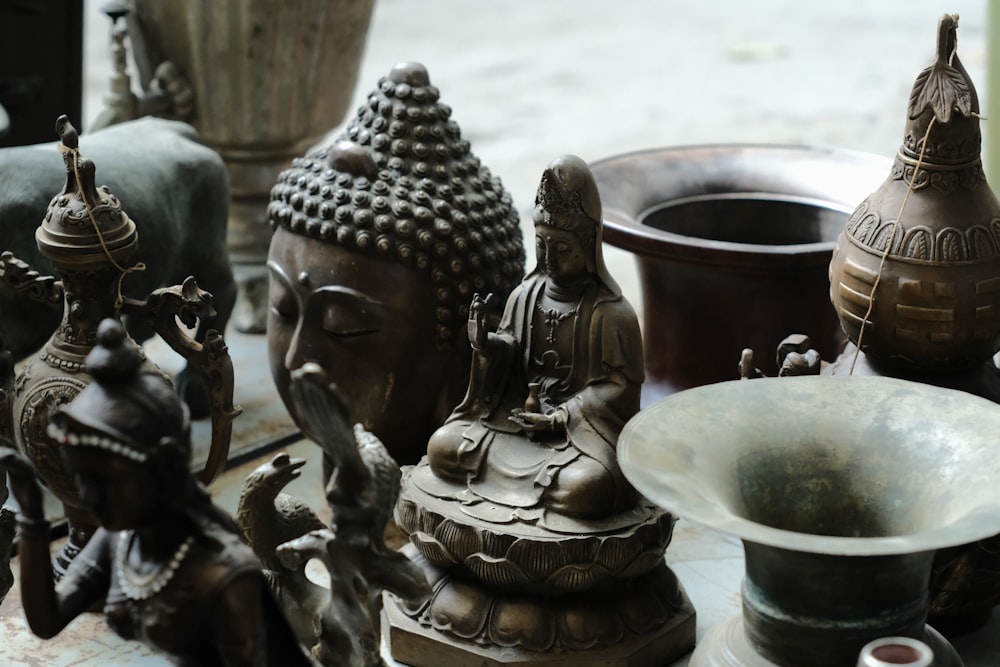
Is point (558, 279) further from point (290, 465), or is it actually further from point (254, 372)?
point (254, 372)

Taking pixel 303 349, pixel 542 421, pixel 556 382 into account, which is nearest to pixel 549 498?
pixel 542 421

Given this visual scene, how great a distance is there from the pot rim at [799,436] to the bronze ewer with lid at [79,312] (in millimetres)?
969

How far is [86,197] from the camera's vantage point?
3.21m

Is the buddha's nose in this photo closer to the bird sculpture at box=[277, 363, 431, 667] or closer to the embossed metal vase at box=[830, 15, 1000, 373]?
the bird sculpture at box=[277, 363, 431, 667]

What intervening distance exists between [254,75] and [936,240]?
2.59 metres

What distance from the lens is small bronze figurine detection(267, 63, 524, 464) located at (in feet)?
12.0

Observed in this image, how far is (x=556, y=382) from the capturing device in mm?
3350

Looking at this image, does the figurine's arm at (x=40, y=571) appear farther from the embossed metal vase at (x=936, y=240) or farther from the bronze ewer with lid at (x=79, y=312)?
the embossed metal vase at (x=936, y=240)

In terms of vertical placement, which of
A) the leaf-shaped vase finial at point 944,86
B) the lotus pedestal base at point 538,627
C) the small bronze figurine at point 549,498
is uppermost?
the leaf-shaped vase finial at point 944,86

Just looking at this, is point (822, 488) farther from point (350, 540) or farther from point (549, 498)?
point (350, 540)

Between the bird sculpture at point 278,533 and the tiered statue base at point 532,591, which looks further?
the tiered statue base at point 532,591

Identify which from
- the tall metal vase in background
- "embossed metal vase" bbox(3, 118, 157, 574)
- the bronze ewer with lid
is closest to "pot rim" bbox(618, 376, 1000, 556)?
the bronze ewer with lid

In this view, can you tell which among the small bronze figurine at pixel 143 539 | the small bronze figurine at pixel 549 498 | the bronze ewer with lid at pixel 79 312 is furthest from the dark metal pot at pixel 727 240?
the small bronze figurine at pixel 143 539

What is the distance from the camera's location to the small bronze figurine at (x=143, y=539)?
7.60 feet
